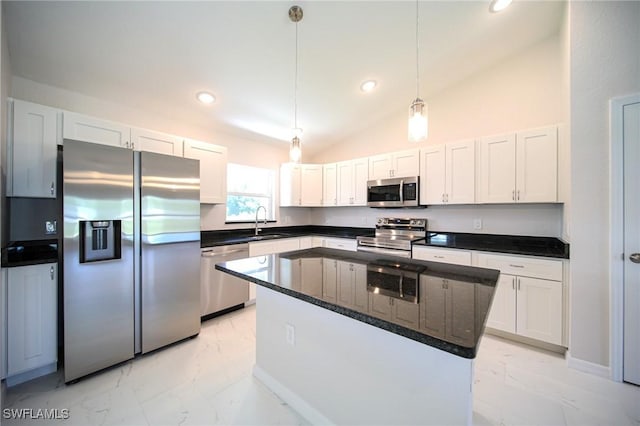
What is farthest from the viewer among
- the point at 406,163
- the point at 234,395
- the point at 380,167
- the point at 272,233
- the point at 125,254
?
the point at 272,233

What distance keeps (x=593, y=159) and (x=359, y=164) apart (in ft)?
8.40

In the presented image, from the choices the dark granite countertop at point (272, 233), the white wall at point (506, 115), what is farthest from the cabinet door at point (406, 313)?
the dark granite countertop at point (272, 233)

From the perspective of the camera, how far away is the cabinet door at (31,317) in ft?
5.73

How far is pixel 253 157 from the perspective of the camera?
409cm

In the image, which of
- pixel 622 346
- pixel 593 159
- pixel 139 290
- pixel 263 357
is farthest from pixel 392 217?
pixel 139 290

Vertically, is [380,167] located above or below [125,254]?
above

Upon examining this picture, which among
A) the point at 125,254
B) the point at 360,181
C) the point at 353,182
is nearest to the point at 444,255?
the point at 360,181

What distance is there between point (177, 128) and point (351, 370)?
11.1 feet

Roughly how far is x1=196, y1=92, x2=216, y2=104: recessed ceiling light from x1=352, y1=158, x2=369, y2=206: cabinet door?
86.8 inches

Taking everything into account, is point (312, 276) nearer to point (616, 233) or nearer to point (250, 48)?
point (250, 48)

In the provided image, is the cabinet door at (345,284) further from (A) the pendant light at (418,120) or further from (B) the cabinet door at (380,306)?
(A) the pendant light at (418,120)

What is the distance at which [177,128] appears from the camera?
3205mm

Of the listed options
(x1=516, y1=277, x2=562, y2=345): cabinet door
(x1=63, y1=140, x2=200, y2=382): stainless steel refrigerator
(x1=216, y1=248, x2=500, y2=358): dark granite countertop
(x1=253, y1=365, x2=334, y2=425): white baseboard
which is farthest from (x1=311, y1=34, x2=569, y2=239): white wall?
(x1=63, y1=140, x2=200, y2=382): stainless steel refrigerator

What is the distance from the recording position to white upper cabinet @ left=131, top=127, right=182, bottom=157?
248cm
